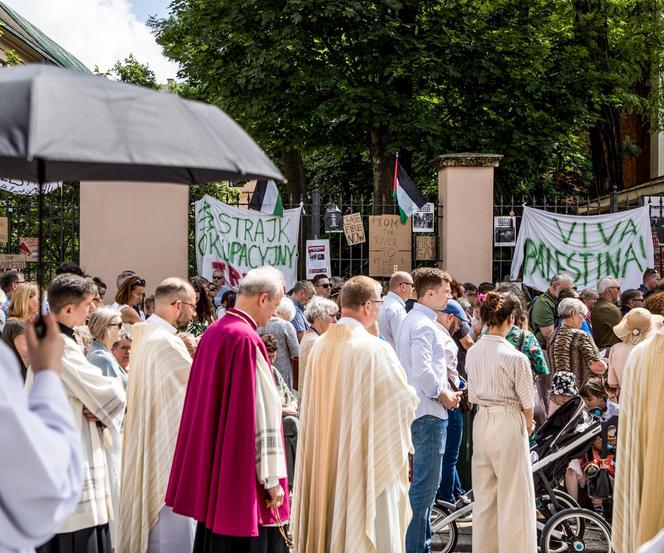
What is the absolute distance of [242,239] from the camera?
1459 cm

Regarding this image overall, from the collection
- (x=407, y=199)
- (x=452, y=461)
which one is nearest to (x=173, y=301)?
(x=452, y=461)

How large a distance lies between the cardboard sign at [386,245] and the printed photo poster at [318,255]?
31.1 inches

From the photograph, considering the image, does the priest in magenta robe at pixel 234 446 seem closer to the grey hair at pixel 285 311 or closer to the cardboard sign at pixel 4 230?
the grey hair at pixel 285 311

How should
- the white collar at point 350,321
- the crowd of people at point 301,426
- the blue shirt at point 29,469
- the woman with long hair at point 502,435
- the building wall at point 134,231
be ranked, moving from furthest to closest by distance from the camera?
the building wall at point 134,231, the woman with long hair at point 502,435, the white collar at point 350,321, the crowd of people at point 301,426, the blue shirt at point 29,469

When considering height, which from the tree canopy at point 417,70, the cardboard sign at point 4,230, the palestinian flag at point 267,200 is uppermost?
the tree canopy at point 417,70

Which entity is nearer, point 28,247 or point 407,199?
point 28,247

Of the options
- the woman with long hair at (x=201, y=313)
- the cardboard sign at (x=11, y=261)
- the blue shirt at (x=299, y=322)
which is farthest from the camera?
the cardboard sign at (x=11, y=261)

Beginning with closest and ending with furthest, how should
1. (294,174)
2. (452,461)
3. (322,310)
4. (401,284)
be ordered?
1. (322,310)
2. (452,461)
3. (401,284)
4. (294,174)

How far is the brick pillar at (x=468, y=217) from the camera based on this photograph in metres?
14.9

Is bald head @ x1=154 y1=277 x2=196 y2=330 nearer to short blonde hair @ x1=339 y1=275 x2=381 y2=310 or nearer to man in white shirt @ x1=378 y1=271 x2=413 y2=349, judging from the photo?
short blonde hair @ x1=339 y1=275 x2=381 y2=310

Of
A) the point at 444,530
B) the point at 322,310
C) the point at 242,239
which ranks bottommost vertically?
the point at 444,530

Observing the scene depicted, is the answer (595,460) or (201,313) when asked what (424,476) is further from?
(201,313)

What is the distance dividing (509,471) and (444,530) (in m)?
1.75

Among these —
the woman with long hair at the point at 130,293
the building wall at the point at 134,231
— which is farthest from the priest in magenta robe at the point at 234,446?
the building wall at the point at 134,231
